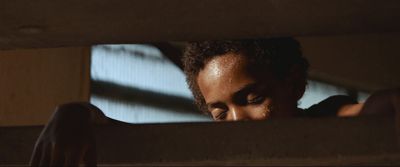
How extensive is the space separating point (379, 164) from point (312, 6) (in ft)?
0.85

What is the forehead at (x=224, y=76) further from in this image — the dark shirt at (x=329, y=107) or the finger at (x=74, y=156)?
the finger at (x=74, y=156)

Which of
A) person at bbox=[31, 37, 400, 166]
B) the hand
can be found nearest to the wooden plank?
the hand

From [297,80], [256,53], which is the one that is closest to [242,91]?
[256,53]

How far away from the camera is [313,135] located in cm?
111

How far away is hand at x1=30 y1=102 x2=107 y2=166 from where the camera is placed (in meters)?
0.98

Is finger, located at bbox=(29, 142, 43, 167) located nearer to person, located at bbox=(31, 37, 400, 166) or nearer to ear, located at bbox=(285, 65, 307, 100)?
person, located at bbox=(31, 37, 400, 166)

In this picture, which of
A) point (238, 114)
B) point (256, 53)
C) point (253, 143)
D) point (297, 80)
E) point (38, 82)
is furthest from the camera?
point (38, 82)

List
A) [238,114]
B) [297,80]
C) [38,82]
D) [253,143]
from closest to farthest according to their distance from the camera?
[253,143] < [238,114] < [297,80] < [38,82]

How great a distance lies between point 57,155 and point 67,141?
26 mm

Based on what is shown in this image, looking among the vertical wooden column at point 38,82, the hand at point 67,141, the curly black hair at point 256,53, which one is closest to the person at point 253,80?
the curly black hair at point 256,53

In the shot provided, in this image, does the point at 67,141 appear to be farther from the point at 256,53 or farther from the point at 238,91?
the point at 256,53

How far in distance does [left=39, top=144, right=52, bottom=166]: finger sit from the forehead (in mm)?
982

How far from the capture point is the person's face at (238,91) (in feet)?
6.35

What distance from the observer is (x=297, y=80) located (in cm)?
217
